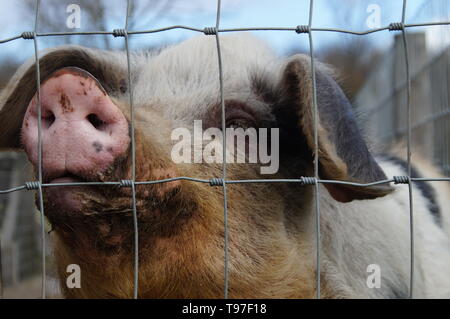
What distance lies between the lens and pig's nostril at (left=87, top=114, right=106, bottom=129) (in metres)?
1.80

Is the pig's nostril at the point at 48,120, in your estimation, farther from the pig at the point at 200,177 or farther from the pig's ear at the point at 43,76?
the pig's ear at the point at 43,76

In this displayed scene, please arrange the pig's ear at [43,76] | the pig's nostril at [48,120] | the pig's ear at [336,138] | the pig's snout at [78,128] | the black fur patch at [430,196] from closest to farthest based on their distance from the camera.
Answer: the pig's snout at [78,128], the pig's nostril at [48,120], the pig's ear at [336,138], the pig's ear at [43,76], the black fur patch at [430,196]

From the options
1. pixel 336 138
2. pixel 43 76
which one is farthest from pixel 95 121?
pixel 336 138

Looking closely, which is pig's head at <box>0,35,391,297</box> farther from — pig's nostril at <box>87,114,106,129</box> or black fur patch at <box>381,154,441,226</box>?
black fur patch at <box>381,154,441,226</box>

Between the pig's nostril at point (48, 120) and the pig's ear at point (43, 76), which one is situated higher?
the pig's ear at point (43, 76)

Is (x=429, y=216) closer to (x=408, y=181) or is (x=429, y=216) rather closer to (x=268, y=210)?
(x=268, y=210)

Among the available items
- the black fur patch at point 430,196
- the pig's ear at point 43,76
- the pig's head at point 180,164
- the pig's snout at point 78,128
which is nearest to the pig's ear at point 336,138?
the pig's head at point 180,164

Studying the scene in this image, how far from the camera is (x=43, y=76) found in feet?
8.02

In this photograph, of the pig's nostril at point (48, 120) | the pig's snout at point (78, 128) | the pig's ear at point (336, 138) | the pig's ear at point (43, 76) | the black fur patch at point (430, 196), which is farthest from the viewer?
the black fur patch at point (430, 196)

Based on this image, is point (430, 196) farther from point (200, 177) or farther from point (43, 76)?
point (43, 76)

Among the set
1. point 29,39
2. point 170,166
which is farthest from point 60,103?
point 170,166

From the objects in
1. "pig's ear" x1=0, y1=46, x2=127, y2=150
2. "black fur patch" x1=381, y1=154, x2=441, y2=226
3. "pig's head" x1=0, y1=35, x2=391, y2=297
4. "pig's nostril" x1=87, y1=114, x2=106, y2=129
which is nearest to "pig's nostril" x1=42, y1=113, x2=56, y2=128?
"pig's head" x1=0, y1=35, x2=391, y2=297

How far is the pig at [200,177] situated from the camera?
Result: 1819mm
